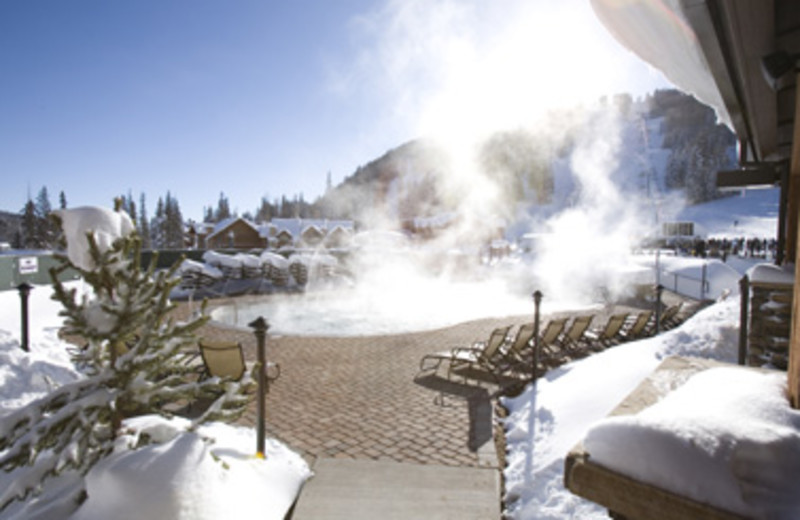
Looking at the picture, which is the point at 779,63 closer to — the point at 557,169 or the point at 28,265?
the point at 28,265

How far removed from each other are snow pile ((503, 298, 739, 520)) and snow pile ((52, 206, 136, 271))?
3145 mm

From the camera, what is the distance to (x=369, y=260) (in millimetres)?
30672

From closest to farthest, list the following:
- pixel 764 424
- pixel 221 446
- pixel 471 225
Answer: pixel 764 424 < pixel 221 446 < pixel 471 225

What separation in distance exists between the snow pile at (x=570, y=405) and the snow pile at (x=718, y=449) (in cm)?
86

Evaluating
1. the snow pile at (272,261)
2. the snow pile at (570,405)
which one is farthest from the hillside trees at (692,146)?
the snow pile at (570,405)

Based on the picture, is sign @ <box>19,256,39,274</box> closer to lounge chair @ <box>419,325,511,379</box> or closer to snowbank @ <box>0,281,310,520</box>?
lounge chair @ <box>419,325,511,379</box>

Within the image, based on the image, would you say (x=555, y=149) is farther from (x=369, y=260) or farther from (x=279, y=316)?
(x=279, y=316)

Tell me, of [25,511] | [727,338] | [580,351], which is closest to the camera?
[25,511]

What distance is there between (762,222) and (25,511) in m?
75.0

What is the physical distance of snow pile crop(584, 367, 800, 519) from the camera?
1258 mm

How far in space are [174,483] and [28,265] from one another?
20013mm

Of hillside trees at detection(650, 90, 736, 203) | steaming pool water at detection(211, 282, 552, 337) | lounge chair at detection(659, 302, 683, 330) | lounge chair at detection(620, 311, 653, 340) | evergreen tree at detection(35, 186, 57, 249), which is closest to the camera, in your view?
lounge chair at detection(620, 311, 653, 340)

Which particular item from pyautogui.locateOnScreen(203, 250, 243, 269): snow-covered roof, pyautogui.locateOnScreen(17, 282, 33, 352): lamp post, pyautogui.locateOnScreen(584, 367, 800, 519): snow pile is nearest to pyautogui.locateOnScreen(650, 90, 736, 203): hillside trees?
pyautogui.locateOnScreen(203, 250, 243, 269): snow-covered roof

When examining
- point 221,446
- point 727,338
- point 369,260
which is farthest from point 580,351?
point 369,260
